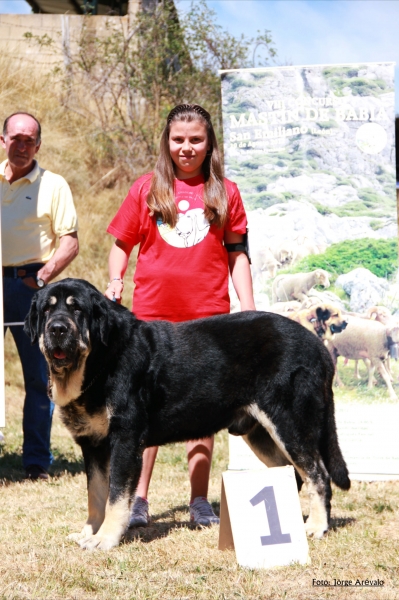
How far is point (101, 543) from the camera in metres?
3.67

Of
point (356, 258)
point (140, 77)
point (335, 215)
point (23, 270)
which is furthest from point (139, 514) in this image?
point (140, 77)

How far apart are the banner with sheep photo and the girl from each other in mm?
1526

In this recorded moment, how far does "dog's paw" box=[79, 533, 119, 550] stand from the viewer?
3.67m

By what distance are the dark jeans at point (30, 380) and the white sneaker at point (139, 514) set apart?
173cm

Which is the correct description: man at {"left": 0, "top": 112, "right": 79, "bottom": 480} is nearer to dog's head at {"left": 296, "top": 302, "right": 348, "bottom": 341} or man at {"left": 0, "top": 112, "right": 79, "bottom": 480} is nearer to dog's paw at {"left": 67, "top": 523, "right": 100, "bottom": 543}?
dog's head at {"left": 296, "top": 302, "right": 348, "bottom": 341}

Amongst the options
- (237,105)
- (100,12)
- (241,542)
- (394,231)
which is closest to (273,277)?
(394,231)

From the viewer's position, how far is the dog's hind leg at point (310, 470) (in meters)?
3.86

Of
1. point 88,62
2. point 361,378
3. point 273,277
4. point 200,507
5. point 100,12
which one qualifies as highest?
point 100,12

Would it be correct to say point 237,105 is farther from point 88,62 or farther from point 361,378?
point 88,62

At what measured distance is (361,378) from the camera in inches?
226

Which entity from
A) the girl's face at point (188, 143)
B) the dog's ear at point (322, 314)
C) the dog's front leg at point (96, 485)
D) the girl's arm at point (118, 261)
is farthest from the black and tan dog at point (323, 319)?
the dog's front leg at point (96, 485)

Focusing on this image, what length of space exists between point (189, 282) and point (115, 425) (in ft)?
3.28

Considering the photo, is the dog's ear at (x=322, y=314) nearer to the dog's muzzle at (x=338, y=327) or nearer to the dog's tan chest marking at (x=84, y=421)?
the dog's muzzle at (x=338, y=327)

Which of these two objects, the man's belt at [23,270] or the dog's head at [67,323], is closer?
the dog's head at [67,323]
